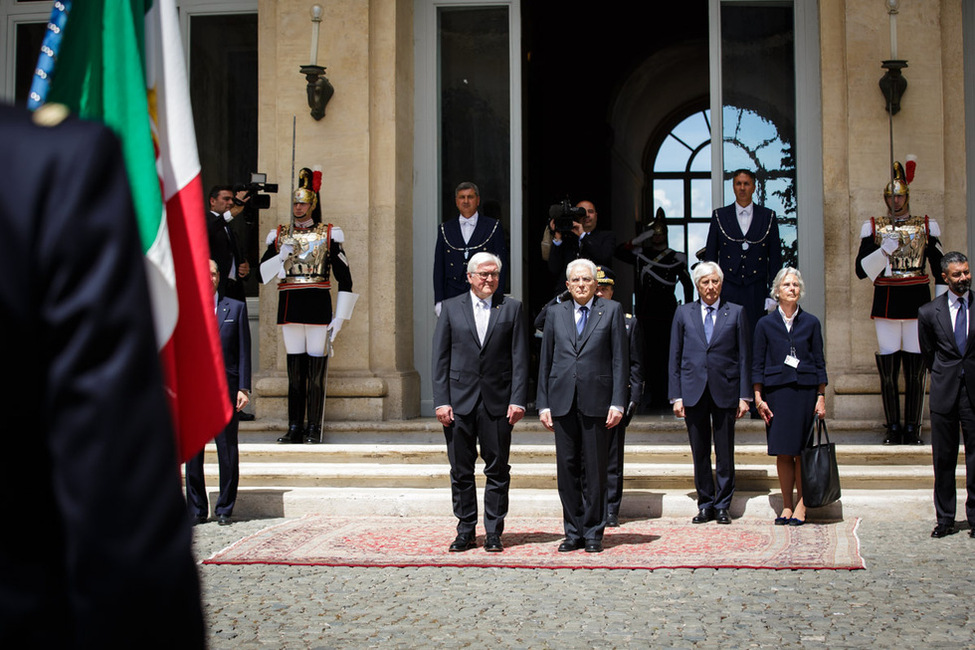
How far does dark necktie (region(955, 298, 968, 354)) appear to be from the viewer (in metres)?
8.03

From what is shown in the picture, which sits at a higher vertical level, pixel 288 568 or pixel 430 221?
pixel 430 221

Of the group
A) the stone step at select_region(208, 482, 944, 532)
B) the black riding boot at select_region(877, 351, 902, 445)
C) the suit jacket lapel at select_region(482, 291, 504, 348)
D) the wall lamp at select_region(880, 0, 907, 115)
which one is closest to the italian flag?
the suit jacket lapel at select_region(482, 291, 504, 348)

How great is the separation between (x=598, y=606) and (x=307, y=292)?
19.0 ft

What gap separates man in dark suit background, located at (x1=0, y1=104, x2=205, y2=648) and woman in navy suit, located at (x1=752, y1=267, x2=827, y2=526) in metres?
7.57

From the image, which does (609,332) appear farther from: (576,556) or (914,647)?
(914,647)

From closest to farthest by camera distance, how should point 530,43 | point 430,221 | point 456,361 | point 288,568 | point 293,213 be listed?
point 288,568 → point 456,361 → point 293,213 → point 430,221 → point 530,43

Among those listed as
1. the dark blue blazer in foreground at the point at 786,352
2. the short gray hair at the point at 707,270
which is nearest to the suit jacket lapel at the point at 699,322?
the short gray hair at the point at 707,270

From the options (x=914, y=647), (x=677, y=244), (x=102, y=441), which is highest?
(x=677, y=244)

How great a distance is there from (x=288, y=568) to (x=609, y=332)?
2.62 metres

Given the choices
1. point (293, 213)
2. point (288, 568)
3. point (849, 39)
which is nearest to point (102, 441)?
point (288, 568)

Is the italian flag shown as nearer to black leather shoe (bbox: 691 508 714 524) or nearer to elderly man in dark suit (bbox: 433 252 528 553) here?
elderly man in dark suit (bbox: 433 252 528 553)

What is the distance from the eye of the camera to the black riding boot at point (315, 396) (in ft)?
34.5

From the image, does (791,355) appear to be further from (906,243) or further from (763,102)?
(763,102)

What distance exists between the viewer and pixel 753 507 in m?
8.73
